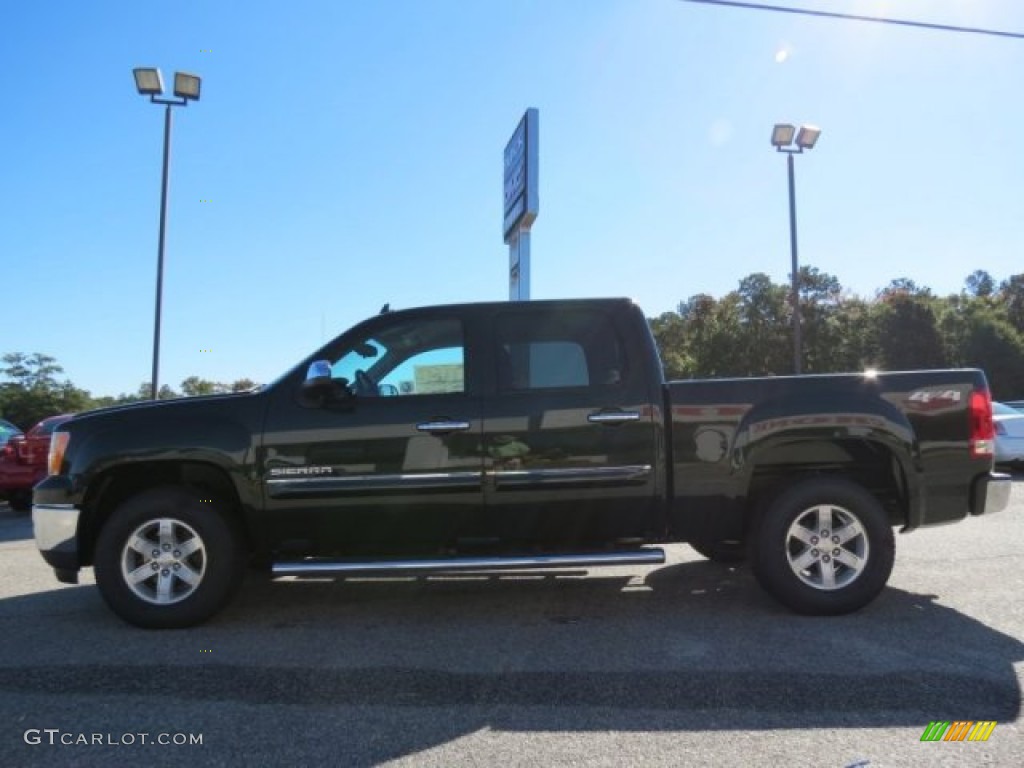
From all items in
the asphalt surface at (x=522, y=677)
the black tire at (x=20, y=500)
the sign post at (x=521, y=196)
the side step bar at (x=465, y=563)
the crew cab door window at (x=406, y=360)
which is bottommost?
A: the asphalt surface at (x=522, y=677)

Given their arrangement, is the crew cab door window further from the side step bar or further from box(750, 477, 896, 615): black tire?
box(750, 477, 896, 615): black tire

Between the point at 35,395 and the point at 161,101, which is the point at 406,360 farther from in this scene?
the point at 35,395

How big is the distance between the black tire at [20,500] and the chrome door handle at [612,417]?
416 inches

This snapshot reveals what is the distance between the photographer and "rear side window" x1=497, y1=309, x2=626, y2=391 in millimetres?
4926

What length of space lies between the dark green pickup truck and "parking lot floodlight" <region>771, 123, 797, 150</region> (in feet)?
51.5

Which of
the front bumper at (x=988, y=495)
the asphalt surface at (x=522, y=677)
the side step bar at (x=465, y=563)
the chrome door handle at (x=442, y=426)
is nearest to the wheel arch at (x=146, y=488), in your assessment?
the side step bar at (x=465, y=563)

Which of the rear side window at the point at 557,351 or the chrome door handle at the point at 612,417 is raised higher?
the rear side window at the point at 557,351

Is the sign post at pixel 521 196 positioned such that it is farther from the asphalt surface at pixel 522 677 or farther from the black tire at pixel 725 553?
the asphalt surface at pixel 522 677

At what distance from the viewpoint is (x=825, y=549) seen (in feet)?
15.9

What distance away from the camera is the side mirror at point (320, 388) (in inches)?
182

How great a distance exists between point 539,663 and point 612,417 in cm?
153

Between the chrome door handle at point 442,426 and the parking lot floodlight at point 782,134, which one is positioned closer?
the chrome door handle at point 442,426

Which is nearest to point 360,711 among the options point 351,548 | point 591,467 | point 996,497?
point 351,548

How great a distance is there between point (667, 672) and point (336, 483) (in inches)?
87.5
